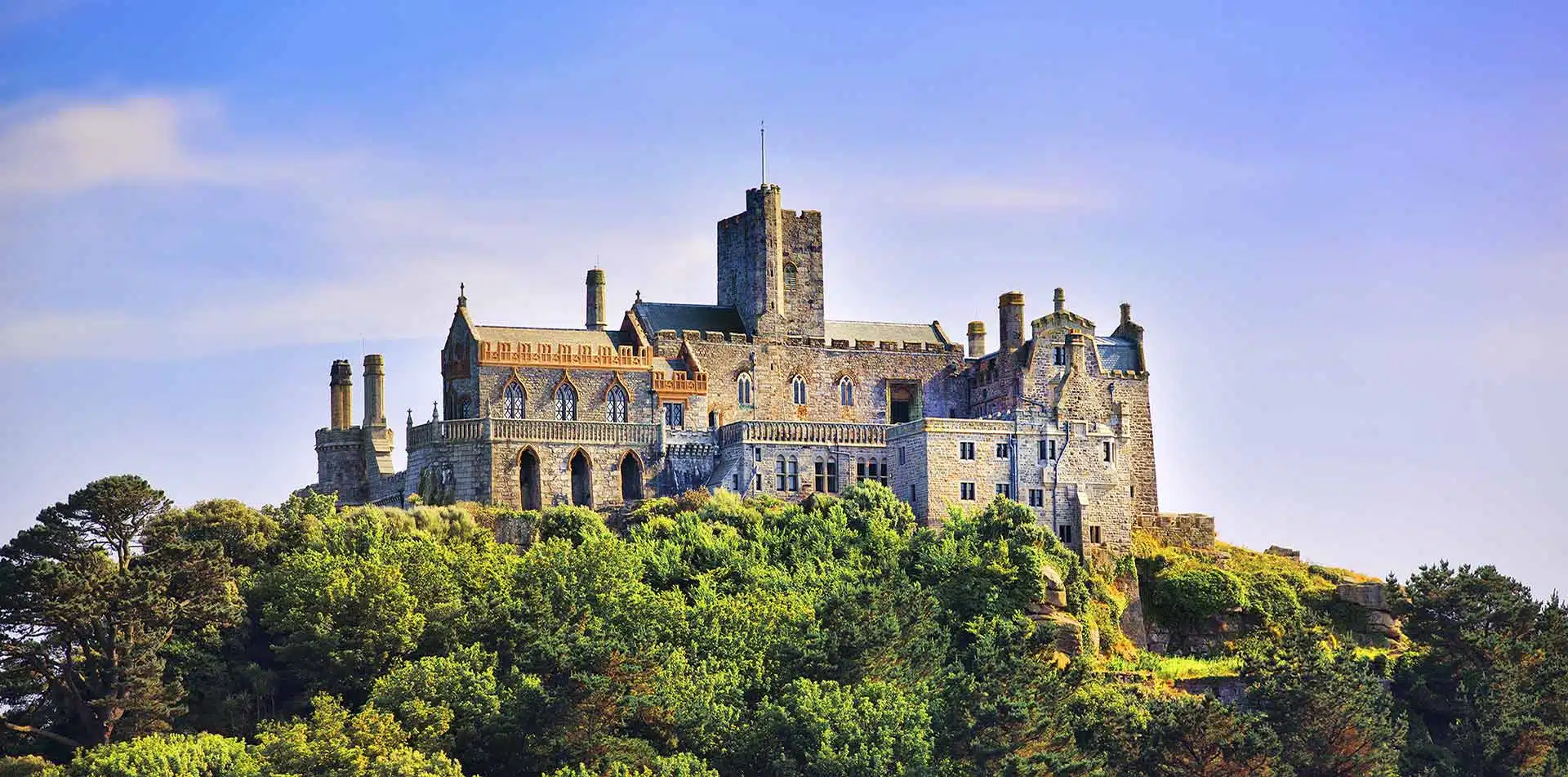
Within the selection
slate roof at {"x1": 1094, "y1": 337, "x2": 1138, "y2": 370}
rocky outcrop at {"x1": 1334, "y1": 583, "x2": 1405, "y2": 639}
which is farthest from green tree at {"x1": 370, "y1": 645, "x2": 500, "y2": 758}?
rocky outcrop at {"x1": 1334, "y1": 583, "x2": 1405, "y2": 639}

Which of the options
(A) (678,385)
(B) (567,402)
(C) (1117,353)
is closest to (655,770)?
(B) (567,402)

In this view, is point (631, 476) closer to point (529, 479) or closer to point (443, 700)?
point (529, 479)

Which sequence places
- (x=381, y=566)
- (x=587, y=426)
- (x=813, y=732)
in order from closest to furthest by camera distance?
(x=813, y=732)
(x=381, y=566)
(x=587, y=426)

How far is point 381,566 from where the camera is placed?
87875 mm

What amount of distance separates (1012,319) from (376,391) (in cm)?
2504

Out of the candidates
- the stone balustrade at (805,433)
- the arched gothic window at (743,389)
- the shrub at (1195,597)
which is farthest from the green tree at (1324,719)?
the arched gothic window at (743,389)

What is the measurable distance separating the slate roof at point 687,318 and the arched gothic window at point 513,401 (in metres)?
7.01

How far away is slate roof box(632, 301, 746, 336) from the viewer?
10612cm

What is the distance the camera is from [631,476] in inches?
4011

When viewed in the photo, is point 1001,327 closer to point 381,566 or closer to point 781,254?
point 781,254

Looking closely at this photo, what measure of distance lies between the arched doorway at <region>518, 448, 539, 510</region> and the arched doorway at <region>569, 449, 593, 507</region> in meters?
1.43

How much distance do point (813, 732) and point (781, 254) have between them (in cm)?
2958

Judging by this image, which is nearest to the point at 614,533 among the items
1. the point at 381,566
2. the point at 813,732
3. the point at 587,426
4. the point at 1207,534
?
the point at 587,426

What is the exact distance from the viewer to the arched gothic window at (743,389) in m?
105
